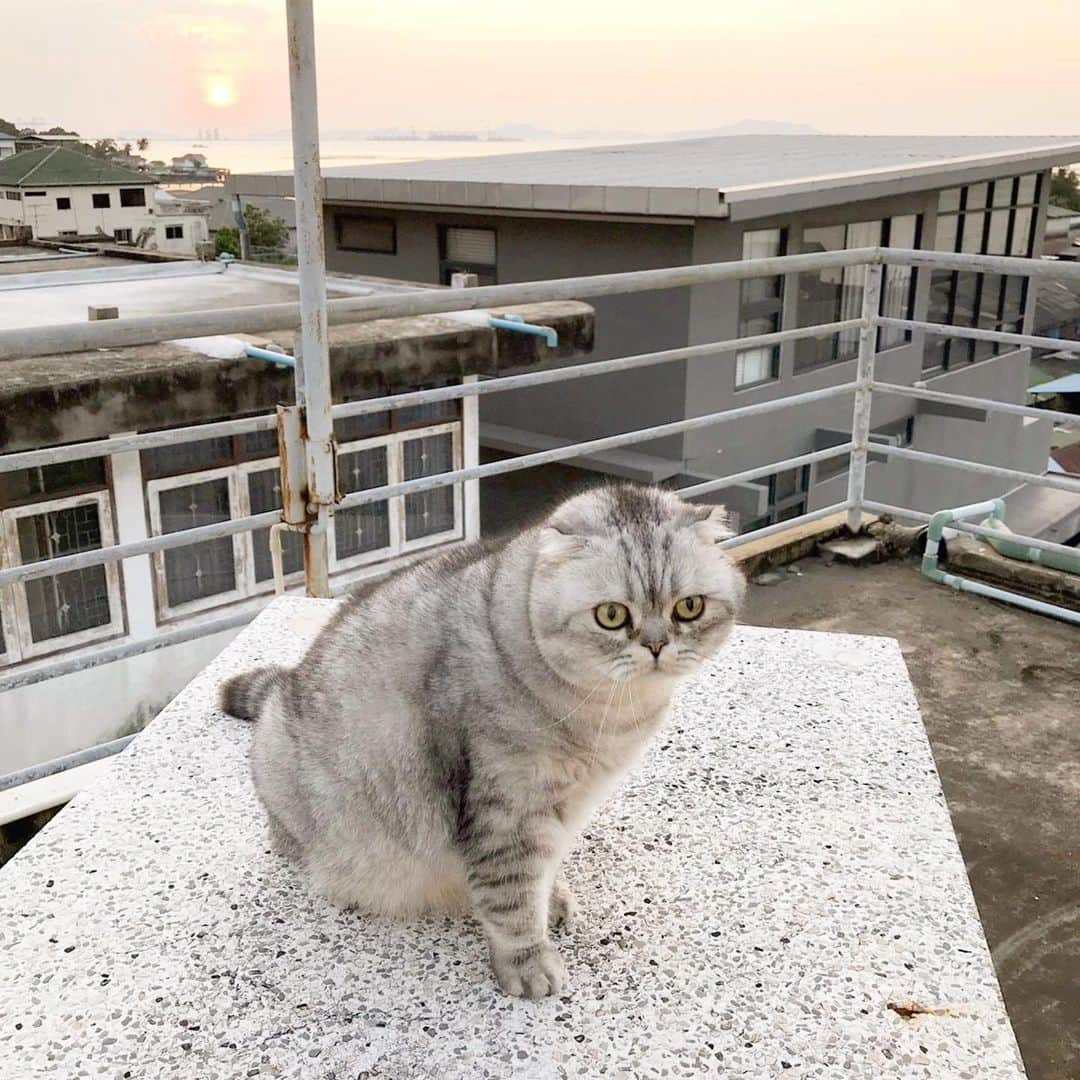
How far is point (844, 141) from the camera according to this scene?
13391 mm

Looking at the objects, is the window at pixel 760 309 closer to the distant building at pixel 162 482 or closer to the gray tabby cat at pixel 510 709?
the distant building at pixel 162 482

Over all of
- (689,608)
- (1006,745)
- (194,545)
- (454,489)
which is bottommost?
(454,489)

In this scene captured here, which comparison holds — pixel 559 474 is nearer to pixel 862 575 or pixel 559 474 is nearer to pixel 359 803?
pixel 862 575

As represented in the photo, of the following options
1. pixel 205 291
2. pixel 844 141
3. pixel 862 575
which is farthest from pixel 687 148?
pixel 862 575

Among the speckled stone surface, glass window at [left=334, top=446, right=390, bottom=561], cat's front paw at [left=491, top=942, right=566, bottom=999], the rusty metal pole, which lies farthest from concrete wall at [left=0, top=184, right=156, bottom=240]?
cat's front paw at [left=491, top=942, right=566, bottom=999]

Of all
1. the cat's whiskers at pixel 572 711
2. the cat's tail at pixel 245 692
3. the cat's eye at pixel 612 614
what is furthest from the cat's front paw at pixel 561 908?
the cat's tail at pixel 245 692

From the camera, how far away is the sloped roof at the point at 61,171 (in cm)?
932

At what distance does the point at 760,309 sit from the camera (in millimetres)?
9695

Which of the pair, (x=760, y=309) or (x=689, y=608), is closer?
(x=689, y=608)

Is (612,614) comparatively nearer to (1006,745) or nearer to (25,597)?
(1006,745)

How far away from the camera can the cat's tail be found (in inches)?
70.1

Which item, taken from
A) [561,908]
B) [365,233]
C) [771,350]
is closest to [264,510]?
[561,908]

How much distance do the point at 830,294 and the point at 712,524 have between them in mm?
9892

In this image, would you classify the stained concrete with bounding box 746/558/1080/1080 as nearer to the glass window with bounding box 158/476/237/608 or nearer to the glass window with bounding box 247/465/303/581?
the glass window with bounding box 247/465/303/581
